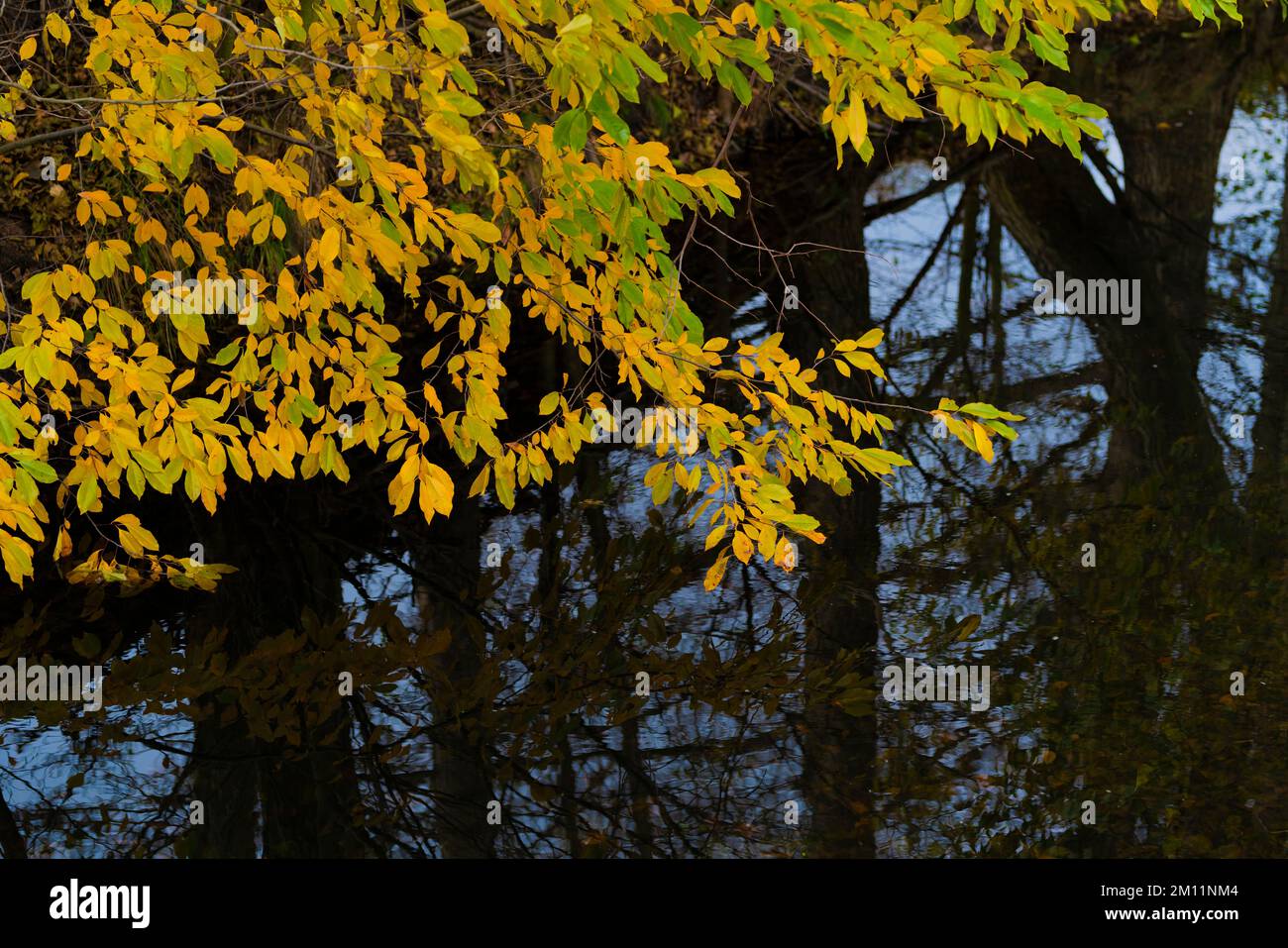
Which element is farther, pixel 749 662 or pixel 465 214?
pixel 749 662

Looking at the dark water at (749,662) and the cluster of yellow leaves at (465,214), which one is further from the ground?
the cluster of yellow leaves at (465,214)

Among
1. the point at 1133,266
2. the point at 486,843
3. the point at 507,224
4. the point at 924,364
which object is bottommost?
the point at 486,843

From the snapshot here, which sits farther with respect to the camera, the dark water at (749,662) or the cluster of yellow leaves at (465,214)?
the dark water at (749,662)

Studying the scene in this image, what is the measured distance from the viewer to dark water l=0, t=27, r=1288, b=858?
16.3 feet

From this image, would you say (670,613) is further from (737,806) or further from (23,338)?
(23,338)

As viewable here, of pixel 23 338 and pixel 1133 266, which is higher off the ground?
pixel 1133 266

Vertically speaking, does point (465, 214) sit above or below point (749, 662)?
above

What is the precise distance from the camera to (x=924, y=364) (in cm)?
970

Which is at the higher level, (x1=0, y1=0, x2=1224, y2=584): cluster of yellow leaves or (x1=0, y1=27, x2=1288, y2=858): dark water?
(x1=0, y1=0, x2=1224, y2=584): cluster of yellow leaves

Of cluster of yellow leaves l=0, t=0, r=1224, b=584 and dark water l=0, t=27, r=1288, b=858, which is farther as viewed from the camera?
dark water l=0, t=27, r=1288, b=858

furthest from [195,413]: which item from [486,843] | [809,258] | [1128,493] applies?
[809,258]

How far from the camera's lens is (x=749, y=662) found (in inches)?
237

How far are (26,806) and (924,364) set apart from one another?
651 centimetres

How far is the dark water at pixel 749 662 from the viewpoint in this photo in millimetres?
4957
